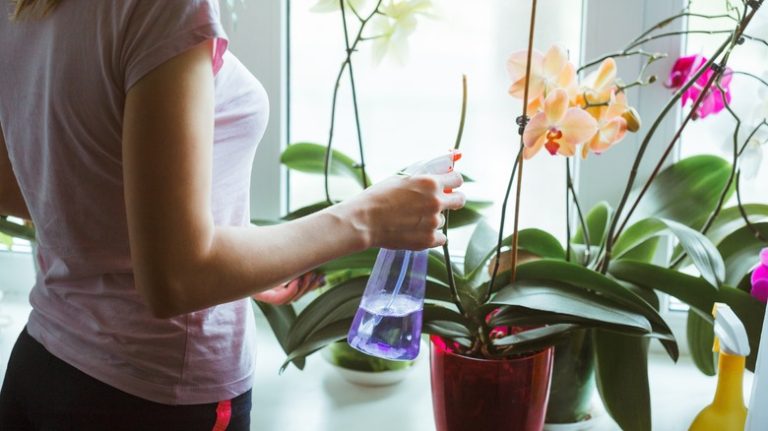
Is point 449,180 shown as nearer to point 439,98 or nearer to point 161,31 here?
point 161,31

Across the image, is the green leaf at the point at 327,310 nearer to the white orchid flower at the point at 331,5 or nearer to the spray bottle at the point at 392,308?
the spray bottle at the point at 392,308

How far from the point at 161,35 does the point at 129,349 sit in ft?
1.08

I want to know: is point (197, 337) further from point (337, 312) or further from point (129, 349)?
point (337, 312)

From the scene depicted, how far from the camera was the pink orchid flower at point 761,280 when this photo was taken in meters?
0.98

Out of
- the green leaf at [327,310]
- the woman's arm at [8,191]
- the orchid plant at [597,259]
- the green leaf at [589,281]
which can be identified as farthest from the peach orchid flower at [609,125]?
the woman's arm at [8,191]

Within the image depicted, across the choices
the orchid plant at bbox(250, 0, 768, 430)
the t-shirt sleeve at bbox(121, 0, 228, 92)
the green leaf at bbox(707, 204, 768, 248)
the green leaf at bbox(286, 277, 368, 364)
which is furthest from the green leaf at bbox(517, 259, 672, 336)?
the t-shirt sleeve at bbox(121, 0, 228, 92)

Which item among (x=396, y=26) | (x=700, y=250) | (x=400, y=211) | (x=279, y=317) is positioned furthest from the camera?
(x=279, y=317)

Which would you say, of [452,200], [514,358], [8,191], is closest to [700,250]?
[514,358]

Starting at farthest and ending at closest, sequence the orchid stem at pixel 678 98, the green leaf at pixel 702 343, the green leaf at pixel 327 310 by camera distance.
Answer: the green leaf at pixel 702 343
the green leaf at pixel 327 310
the orchid stem at pixel 678 98

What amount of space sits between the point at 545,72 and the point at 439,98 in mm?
468

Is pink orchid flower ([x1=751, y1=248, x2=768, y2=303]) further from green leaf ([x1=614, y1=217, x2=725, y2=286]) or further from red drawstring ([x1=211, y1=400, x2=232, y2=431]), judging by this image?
red drawstring ([x1=211, y1=400, x2=232, y2=431])

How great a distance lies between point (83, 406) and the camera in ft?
2.55

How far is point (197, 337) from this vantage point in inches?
30.8

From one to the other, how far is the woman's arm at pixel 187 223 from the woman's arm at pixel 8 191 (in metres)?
0.37
